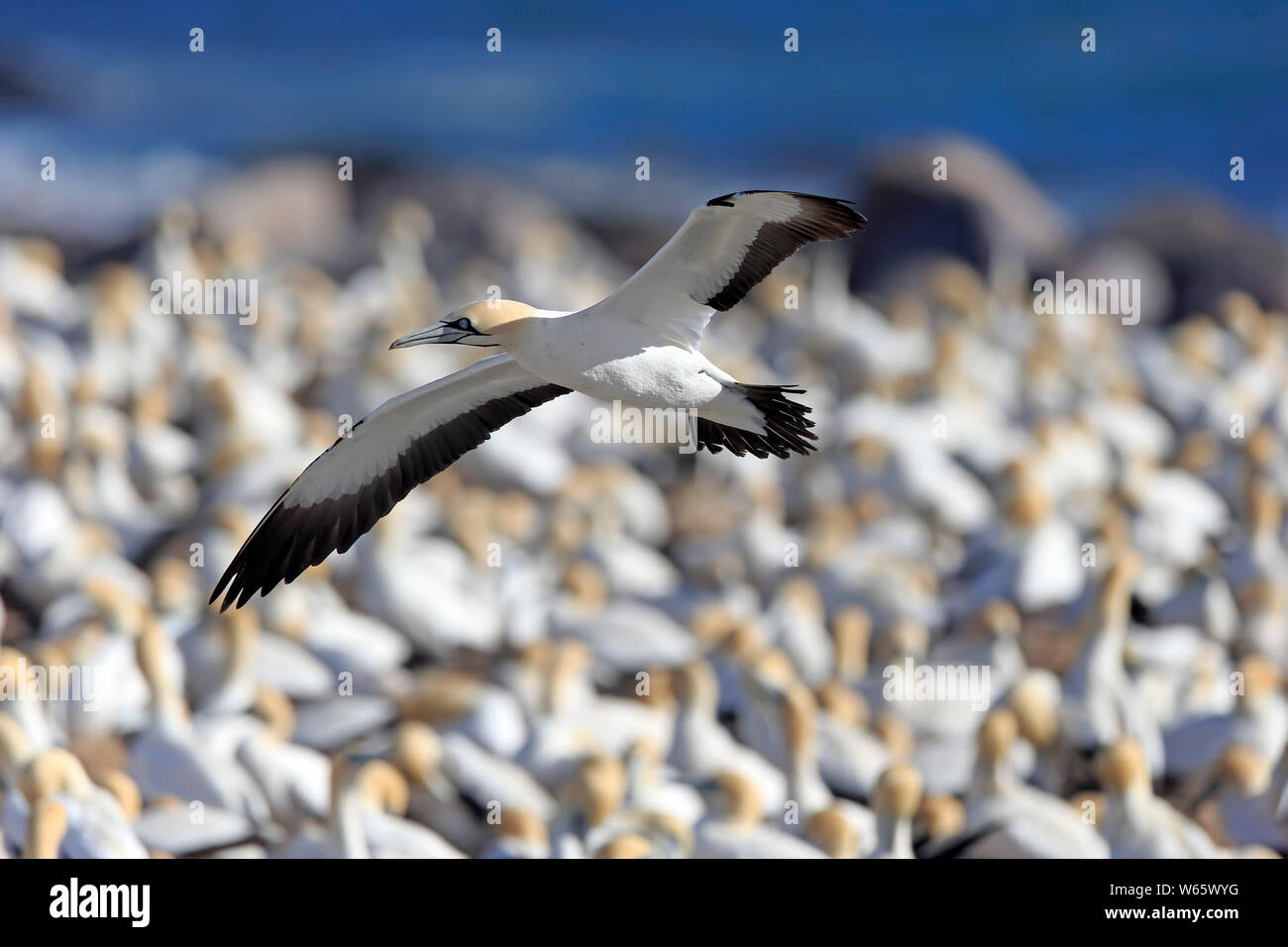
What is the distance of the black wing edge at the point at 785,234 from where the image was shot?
4434 millimetres

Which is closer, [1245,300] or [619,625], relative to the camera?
[619,625]

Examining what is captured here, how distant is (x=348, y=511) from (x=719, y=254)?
4.70 ft

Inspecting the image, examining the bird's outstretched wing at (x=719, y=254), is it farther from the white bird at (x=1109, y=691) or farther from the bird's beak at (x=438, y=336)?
the white bird at (x=1109, y=691)

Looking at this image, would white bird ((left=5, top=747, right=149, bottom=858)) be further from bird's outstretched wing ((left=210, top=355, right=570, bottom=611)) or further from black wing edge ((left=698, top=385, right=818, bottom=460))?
black wing edge ((left=698, top=385, right=818, bottom=460))

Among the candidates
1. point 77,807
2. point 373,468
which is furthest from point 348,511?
point 77,807

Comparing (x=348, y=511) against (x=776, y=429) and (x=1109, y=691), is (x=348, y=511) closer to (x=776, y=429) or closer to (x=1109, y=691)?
(x=776, y=429)

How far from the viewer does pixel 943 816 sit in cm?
751

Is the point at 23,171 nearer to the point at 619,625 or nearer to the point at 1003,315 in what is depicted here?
the point at 1003,315

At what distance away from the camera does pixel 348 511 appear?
5449mm

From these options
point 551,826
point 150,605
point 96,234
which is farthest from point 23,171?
point 551,826
